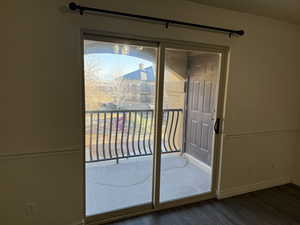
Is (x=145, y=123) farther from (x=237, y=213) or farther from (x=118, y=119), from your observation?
(x=237, y=213)

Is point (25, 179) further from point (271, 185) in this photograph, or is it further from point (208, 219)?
point (271, 185)

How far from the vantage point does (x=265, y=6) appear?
236 cm

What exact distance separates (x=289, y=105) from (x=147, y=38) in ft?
8.22

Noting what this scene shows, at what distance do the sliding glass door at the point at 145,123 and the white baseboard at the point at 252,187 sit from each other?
21 cm

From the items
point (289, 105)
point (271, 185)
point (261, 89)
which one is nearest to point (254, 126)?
point (261, 89)

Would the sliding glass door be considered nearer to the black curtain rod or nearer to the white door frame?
the white door frame

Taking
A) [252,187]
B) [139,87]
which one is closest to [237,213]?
[252,187]

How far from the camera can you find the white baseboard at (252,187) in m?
2.86

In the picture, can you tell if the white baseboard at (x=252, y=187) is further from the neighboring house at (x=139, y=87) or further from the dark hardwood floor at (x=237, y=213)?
the neighboring house at (x=139, y=87)

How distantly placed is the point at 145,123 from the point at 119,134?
15.4 inches

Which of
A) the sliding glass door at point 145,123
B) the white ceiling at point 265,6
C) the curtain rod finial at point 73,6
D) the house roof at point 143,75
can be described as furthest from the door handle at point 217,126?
the curtain rod finial at point 73,6

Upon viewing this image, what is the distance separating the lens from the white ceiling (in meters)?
2.24

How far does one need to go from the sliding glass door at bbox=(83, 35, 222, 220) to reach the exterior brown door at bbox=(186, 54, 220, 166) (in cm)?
1

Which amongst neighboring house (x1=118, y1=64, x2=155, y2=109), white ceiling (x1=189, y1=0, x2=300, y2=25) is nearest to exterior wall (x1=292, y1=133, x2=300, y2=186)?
white ceiling (x1=189, y1=0, x2=300, y2=25)
